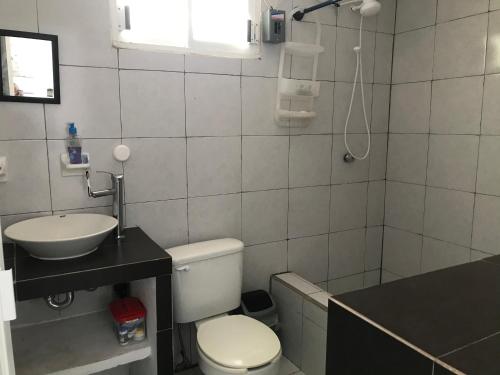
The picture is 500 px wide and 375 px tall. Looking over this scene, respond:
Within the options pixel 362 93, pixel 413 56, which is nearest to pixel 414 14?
pixel 413 56

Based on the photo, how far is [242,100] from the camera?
7.45ft

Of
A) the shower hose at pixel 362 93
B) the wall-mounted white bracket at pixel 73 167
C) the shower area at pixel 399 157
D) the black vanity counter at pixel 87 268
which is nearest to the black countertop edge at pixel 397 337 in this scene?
the black vanity counter at pixel 87 268

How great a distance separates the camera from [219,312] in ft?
7.00

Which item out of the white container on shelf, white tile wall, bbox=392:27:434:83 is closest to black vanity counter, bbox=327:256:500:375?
the white container on shelf

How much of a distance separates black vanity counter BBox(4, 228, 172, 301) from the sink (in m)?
0.04

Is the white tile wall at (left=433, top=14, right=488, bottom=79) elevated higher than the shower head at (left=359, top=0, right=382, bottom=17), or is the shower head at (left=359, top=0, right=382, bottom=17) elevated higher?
the shower head at (left=359, top=0, right=382, bottom=17)

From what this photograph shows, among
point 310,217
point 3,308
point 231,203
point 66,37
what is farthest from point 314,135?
point 3,308

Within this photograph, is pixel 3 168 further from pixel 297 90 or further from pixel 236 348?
pixel 297 90

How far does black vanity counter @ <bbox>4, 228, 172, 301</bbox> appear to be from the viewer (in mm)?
1445

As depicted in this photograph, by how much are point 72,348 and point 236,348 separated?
0.70 metres

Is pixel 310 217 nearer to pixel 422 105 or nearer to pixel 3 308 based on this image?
pixel 422 105

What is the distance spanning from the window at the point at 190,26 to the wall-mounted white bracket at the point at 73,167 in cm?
56

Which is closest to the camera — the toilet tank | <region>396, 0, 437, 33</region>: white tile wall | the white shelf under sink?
the white shelf under sink

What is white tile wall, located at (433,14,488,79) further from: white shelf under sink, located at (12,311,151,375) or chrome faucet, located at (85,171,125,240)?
white shelf under sink, located at (12,311,151,375)
